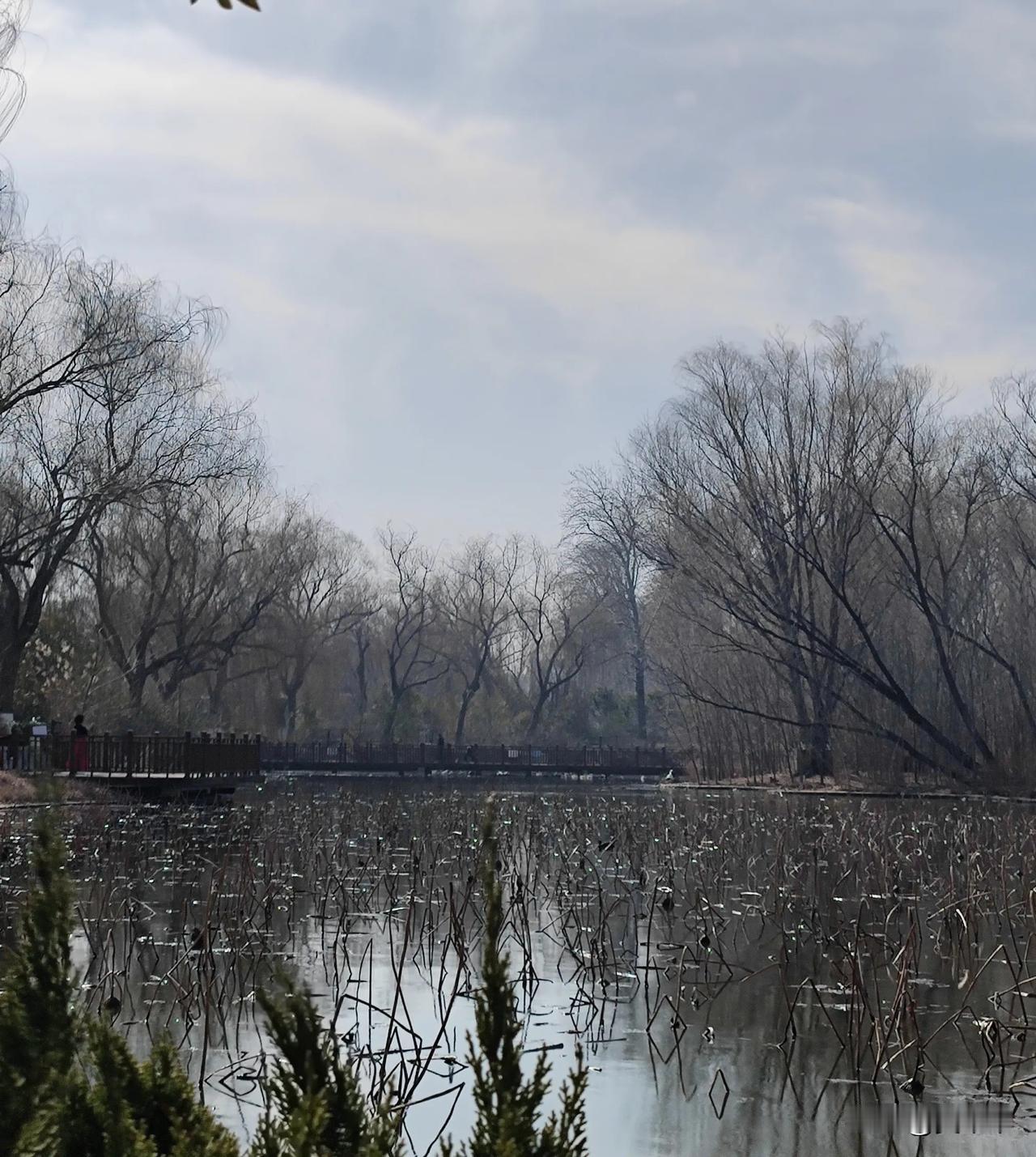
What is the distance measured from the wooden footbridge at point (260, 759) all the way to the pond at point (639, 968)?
23.9 feet

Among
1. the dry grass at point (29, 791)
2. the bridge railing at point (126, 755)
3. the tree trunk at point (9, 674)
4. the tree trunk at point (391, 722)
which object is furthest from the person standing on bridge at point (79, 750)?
the tree trunk at point (391, 722)

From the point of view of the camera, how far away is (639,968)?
9.03 m

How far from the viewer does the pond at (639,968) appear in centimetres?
643

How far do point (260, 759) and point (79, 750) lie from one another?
13.6m

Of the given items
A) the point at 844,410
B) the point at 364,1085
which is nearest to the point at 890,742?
the point at 844,410

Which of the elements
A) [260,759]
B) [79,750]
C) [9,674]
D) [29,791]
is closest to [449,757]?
[260,759]

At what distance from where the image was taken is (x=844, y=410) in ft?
108

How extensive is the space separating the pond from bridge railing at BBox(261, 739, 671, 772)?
2866 cm

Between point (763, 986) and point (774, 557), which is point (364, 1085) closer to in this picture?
point (763, 986)

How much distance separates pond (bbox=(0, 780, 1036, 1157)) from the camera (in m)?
6.43

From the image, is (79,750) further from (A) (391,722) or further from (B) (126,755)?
(A) (391,722)

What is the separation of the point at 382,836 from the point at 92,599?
77.9 ft

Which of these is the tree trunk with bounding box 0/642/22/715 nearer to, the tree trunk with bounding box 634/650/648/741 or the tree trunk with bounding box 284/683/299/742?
the tree trunk with bounding box 284/683/299/742

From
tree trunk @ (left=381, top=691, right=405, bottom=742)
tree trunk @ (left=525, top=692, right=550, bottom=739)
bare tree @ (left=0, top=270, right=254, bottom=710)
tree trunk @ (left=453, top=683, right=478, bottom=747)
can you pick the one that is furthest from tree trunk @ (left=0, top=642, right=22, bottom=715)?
tree trunk @ (left=525, top=692, right=550, bottom=739)
